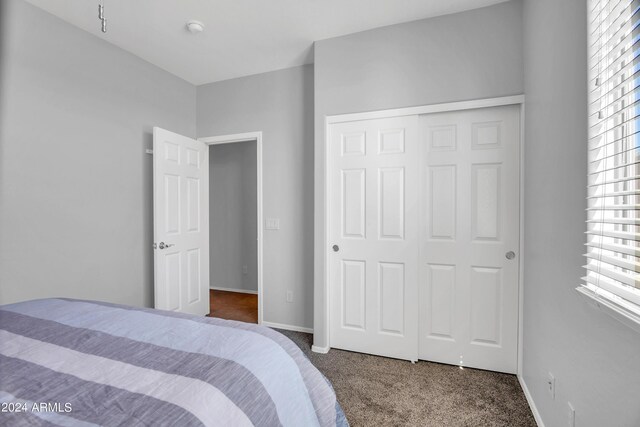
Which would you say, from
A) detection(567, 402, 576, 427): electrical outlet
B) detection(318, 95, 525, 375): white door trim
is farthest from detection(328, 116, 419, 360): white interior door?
detection(567, 402, 576, 427): electrical outlet

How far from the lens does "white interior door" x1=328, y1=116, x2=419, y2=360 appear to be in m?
2.31

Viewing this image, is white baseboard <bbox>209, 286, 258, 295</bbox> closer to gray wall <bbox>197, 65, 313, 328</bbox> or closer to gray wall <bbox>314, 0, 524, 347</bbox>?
gray wall <bbox>197, 65, 313, 328</bbox>

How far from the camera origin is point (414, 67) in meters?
2.27

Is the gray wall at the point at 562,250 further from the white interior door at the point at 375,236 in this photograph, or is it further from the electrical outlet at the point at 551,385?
the white interior door at the point at 375,236

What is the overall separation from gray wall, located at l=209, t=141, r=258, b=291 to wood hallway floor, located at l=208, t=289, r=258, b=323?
0.73ft

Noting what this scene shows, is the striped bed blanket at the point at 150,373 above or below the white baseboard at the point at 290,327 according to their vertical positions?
above

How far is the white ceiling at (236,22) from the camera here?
2092 mm

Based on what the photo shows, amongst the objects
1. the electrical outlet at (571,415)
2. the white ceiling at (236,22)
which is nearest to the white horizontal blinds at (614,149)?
the electrical outlet at (571,415)

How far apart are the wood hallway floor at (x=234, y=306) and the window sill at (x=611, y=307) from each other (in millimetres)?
2916

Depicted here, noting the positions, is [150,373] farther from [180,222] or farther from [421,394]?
[180,222]

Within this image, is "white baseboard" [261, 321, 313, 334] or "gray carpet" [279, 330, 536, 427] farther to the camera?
"white baseboard" [261, 321, 313, 334]

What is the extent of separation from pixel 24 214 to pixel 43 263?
0.37m

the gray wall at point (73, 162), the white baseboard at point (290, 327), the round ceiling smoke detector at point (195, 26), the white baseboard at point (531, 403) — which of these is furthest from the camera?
the white baseboard at point (290, 327)

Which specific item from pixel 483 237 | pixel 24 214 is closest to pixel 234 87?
pixel 24 214
